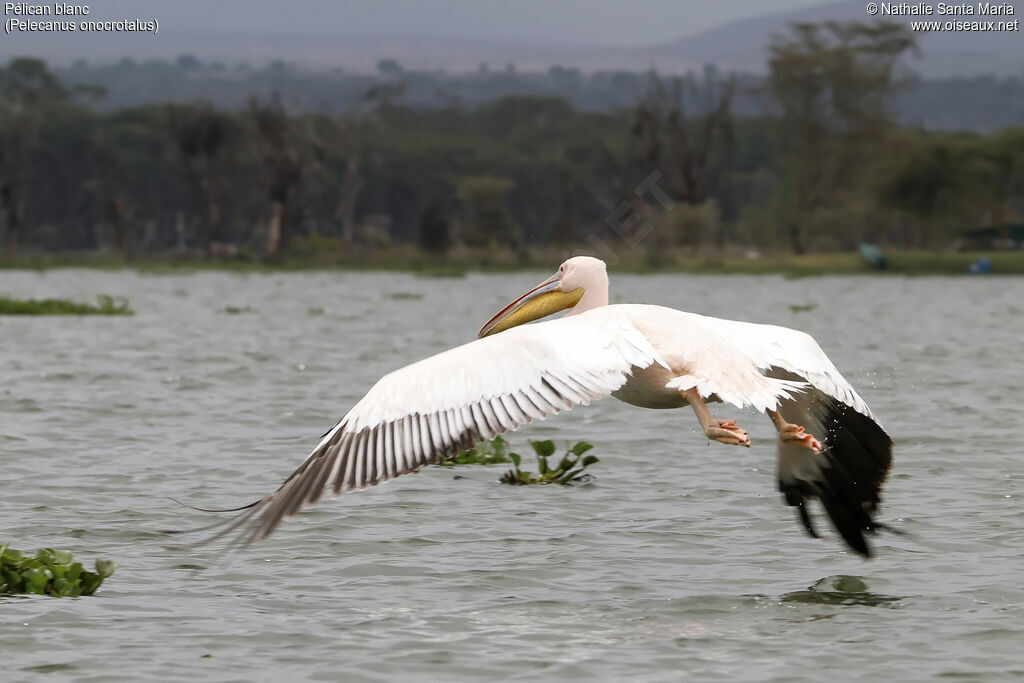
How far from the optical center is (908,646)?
6.12 meters

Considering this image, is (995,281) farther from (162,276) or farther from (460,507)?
(460,507)

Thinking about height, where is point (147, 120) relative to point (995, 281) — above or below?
above

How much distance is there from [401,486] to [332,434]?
3360mm

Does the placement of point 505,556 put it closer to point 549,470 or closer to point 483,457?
point 549,470

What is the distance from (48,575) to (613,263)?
5609cm

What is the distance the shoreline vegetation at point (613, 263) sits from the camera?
59219 millimetres

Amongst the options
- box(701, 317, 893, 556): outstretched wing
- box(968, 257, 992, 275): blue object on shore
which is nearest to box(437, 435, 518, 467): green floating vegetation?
box(701, 317, 893, 556): outstretched wing

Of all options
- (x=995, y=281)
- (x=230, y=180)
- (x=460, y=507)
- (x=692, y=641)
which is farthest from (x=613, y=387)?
(x=230, y=180)

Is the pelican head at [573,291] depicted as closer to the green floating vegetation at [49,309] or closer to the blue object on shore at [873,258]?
the green floating vegetation at [49,309]

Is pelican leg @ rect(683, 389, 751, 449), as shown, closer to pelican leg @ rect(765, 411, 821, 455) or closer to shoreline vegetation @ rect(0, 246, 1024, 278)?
pelican leg @ rect(765, 411, 821, 455)

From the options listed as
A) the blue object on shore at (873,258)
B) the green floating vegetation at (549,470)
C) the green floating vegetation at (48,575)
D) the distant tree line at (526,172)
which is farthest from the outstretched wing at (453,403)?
the distant tree line at (526,172)

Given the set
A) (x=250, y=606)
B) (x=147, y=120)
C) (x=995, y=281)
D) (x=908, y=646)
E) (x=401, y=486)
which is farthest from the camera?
(x=147, y=120)

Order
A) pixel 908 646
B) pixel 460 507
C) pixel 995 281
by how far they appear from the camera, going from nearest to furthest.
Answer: pixel 908 646 → pixel 460 507 → pixel 995 281

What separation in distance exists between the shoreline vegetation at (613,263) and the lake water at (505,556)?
1679 inches
